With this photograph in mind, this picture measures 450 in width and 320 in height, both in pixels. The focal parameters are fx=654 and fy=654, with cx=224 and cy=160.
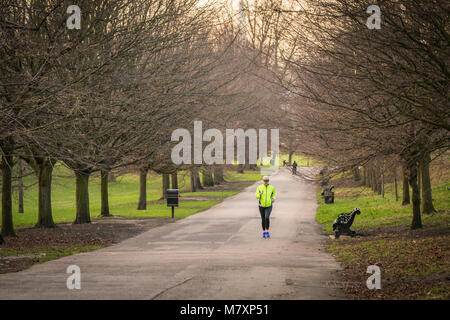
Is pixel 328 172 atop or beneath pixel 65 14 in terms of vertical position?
beneath

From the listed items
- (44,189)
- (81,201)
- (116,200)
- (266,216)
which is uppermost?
(44,189)

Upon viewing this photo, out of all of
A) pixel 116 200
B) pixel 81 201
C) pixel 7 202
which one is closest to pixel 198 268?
pixel 7 202

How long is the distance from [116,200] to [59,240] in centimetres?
3126

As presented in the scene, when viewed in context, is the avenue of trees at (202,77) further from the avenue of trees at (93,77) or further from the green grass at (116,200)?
the green grass at (116,200)

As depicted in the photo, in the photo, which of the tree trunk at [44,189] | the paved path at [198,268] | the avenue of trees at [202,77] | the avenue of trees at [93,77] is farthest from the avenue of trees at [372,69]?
the tree trunk at [44,189]

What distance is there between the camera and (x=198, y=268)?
1255 centimetres

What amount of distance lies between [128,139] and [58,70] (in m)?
4.21

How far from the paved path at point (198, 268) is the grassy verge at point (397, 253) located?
50 centimetres

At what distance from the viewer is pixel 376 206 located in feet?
97.5

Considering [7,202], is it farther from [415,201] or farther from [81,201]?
[415,201]

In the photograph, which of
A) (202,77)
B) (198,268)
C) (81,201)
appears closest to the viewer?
(198,268)

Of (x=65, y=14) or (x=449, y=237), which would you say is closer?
(x=65, y=14)
